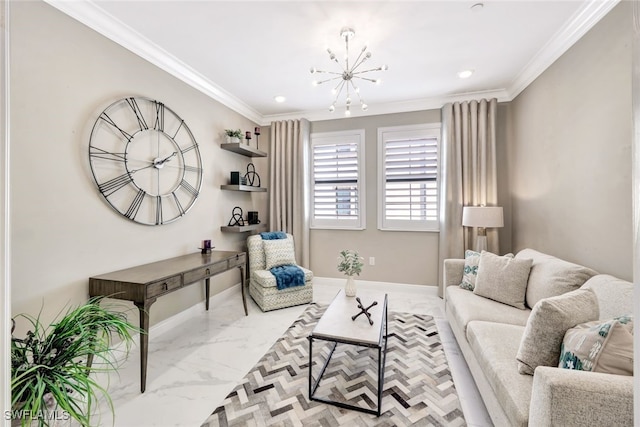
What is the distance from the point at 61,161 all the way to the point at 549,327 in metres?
3.11

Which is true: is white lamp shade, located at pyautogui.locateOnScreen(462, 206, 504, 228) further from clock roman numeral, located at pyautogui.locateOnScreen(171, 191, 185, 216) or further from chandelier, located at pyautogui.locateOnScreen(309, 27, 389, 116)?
clock roman numeral, located at pyautogui.locateOnScreen(171, 191, 185, 216)

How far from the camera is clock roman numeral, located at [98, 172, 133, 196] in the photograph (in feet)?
7.01

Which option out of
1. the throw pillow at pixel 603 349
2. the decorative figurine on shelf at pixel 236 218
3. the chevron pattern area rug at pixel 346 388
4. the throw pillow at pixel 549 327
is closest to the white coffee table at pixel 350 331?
the chevron pattern area rug at pixel 346 388

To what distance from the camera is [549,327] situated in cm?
128

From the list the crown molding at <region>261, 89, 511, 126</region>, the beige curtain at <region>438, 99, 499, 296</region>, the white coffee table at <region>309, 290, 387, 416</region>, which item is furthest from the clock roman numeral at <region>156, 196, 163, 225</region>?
the beige curtain at <region>438, 99, 499, 296</region>

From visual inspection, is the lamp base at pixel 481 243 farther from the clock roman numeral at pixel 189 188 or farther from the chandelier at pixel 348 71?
the clock roman numeral at pixel 189 188

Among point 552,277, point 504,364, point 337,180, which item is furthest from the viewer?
point 337,180

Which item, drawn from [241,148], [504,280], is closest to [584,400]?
[504,280]

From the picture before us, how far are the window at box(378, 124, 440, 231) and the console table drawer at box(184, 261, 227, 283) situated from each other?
237cm

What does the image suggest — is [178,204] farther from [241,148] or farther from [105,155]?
[241,148]

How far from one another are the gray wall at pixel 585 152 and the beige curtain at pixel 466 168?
1.38 feet

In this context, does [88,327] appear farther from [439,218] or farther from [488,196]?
[488,196]

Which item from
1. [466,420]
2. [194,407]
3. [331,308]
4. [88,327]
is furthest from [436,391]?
[88,327]

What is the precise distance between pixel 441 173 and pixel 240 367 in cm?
337
